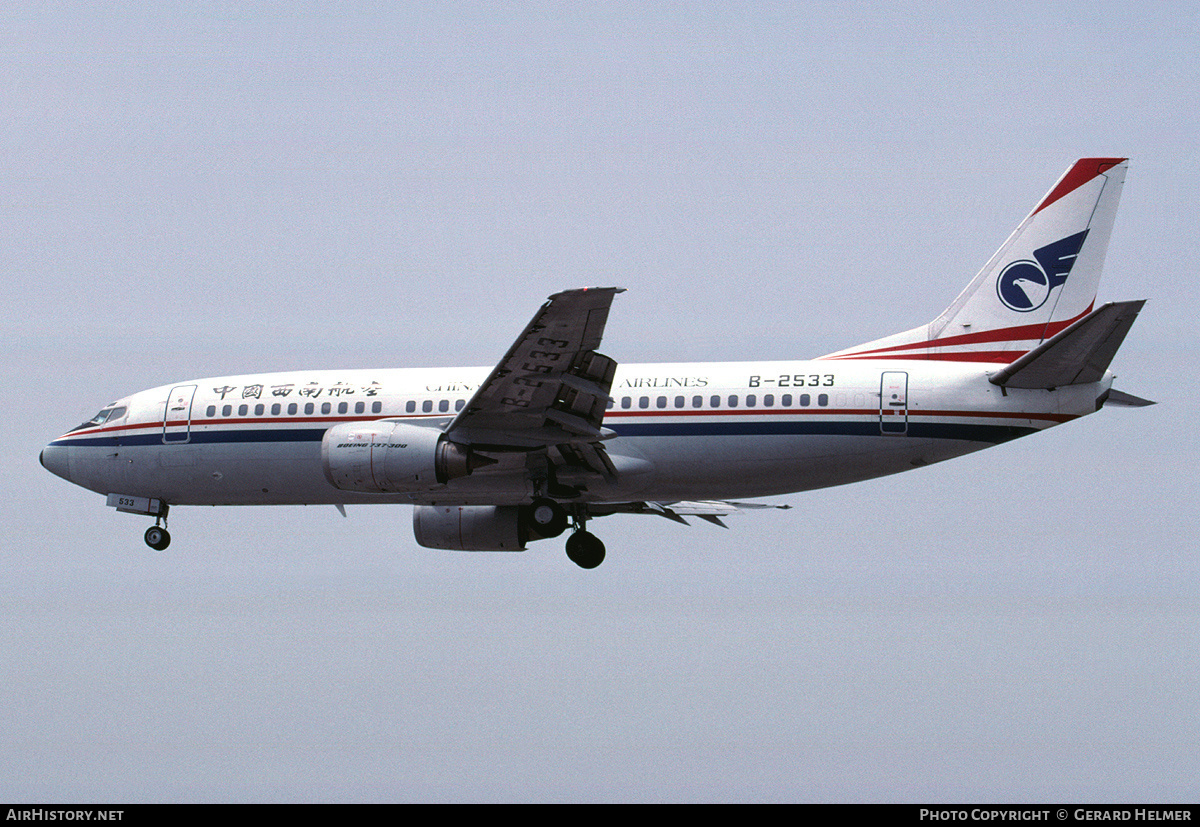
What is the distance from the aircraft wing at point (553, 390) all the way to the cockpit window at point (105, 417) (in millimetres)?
9511

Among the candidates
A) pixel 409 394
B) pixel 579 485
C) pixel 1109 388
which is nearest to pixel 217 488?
pixel 409 394

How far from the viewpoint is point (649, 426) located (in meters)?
30.8

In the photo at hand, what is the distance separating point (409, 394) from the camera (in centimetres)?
3244

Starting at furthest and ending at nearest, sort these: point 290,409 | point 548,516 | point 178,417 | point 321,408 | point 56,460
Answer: point 56,460, point 178,417, point 290,409, point 321,408, point 548,516

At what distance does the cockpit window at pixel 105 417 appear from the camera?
35062 mm

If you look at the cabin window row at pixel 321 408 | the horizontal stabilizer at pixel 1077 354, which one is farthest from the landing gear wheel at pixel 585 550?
the horizontal stabilizer at pixel 1077 354

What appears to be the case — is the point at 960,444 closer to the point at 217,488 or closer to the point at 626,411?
the point at 626,411

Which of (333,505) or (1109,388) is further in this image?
(333,505)

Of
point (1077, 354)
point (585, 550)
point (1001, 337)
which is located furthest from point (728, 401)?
point (1077, 354)

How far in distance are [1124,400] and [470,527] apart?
558 inches

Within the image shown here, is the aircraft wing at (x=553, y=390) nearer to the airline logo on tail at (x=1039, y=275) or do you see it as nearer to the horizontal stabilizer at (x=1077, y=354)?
the horizontal stabilizer at (x=1077, y=354)

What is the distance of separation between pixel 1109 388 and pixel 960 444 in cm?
291

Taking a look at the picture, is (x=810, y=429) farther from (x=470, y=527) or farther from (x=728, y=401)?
(x=470, y=527)

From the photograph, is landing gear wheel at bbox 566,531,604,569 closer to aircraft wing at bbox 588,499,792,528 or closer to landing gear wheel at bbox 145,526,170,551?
aircraft wing at bbox 588,499,792,528
